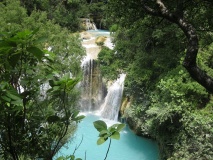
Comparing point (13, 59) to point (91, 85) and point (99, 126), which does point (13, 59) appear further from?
point (91, 85)

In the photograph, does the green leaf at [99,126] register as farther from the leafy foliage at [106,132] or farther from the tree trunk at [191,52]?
the tree trunk at [191,52]

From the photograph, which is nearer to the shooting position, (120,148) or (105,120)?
(120,148)

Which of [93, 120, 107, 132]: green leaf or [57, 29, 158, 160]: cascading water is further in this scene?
[57, 29, 158, 160]: cascading water

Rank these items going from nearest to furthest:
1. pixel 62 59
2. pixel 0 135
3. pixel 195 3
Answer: pixel 0 135 < pixel 195 3 < pixel 62 59

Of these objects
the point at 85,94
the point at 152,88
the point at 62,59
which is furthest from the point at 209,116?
the point at 85,94

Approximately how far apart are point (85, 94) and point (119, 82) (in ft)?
10.0

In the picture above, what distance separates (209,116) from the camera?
7.75 metres

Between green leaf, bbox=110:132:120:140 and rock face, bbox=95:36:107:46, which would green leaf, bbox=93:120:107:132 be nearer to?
green leaf, bbox=110:132:120:140

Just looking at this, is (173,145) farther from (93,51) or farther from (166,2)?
(93,51)

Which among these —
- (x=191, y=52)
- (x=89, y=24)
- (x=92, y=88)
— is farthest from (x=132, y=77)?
(x=89, y=24)

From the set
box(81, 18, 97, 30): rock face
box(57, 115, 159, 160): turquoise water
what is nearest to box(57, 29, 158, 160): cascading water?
box(57, 115, 159, 160): turquoise water

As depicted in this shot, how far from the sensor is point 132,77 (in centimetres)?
1168

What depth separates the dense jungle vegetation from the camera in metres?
1.42

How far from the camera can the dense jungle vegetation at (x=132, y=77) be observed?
1422 mm
